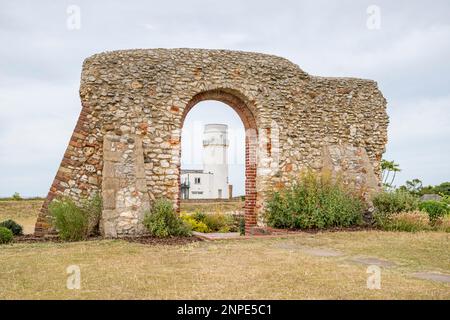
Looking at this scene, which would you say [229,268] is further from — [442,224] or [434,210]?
[434,210]

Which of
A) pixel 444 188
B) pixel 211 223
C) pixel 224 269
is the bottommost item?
pixel 224 269

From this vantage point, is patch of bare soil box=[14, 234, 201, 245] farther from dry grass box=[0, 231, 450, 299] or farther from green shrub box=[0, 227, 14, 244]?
dry grass box=[0, 231, 450, 299]

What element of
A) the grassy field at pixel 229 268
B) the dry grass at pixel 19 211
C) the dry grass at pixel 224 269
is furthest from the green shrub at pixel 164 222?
the dry grass at pixel 19 211

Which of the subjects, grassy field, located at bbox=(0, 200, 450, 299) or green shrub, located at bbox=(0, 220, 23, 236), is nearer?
grassy field, located at bbox=(0, 200, 450, 299)

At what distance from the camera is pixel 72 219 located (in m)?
10.1

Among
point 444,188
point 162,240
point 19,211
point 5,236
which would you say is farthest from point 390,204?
point 444,188

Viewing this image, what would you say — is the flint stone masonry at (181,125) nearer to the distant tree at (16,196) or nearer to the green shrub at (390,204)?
the green shrub at (390,204)

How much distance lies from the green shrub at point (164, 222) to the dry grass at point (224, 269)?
97 centimetres

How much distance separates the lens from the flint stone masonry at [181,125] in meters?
11.0

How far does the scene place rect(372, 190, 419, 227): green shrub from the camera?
40.1 feet

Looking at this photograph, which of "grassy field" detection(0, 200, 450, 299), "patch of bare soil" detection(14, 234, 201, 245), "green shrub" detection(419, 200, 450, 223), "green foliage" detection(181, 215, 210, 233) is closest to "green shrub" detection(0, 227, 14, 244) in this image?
"patch of bare soil" detection(14, 234, 201, 245)

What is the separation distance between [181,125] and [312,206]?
3793 mm

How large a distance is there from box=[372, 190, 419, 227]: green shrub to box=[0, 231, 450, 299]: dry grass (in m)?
2.14
